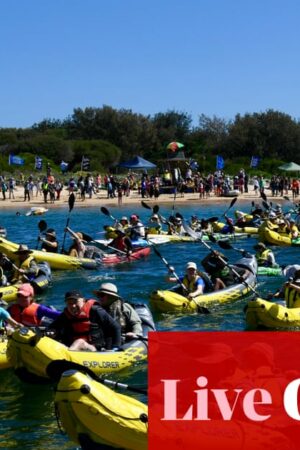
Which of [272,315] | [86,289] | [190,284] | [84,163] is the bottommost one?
[86,289]

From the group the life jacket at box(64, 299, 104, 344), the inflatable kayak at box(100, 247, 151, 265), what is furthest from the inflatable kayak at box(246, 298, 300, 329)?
the inflatable kayak at box(100, 247, 151, 265)

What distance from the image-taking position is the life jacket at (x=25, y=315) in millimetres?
11320

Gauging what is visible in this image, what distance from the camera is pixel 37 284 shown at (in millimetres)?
17625

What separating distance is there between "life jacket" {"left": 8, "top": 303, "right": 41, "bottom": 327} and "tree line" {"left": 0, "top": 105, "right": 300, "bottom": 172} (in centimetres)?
4675

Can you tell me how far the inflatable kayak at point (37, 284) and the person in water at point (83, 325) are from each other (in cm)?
536

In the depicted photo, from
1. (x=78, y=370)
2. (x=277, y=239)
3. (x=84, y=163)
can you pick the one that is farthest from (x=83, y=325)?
(x=84, y=163)

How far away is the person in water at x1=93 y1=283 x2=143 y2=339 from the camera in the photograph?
439 inches

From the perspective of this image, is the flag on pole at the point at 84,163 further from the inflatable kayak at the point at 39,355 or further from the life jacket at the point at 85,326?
the inflatable kayak at the point at 39,355

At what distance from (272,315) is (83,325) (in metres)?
3.85

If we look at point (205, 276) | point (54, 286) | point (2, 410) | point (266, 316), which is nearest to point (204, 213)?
point (54, 286)

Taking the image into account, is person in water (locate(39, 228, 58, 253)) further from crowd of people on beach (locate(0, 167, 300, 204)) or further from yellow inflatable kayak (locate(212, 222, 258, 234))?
crowd of people on beach (locate(0, 167, 300, 204))

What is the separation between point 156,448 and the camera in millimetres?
6285

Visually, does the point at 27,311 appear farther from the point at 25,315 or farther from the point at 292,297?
the point at 292,297

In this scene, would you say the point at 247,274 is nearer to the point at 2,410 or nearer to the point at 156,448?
the point at 2,410
